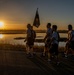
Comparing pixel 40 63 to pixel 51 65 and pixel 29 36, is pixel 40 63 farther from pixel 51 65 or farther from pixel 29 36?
pixel 29 36

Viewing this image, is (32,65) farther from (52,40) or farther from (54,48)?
(52,40)

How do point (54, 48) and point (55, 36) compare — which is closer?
point (55, 36)

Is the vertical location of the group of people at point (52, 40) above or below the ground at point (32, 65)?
above

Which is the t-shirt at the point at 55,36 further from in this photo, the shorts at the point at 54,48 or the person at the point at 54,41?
the shorts at the point at 54,48

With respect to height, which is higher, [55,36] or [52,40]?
[55,36]

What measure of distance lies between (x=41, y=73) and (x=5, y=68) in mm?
1712

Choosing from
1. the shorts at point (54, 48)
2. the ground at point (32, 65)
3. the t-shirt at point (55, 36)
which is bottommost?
the ground at point (32, 65)

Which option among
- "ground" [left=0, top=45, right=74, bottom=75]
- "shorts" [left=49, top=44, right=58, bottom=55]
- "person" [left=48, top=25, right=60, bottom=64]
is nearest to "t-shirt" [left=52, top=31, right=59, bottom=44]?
"person" [left=48, top=25, right=60, bottom=64]

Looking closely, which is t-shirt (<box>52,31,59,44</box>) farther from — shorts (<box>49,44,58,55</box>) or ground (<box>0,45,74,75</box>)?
ground (<box>0,45,74,75</box>)

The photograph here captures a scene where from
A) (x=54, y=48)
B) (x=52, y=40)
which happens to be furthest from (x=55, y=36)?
(x=54, y=48)

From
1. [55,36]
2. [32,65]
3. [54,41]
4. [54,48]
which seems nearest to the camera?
[32,65]

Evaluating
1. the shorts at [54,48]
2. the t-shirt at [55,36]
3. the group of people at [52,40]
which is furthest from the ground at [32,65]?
the t-shirt at [55,36]

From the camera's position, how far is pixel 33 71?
15.0 m

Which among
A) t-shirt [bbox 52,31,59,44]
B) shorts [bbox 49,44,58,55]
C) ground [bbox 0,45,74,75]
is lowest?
ground [bbox 0,45,74,75]
